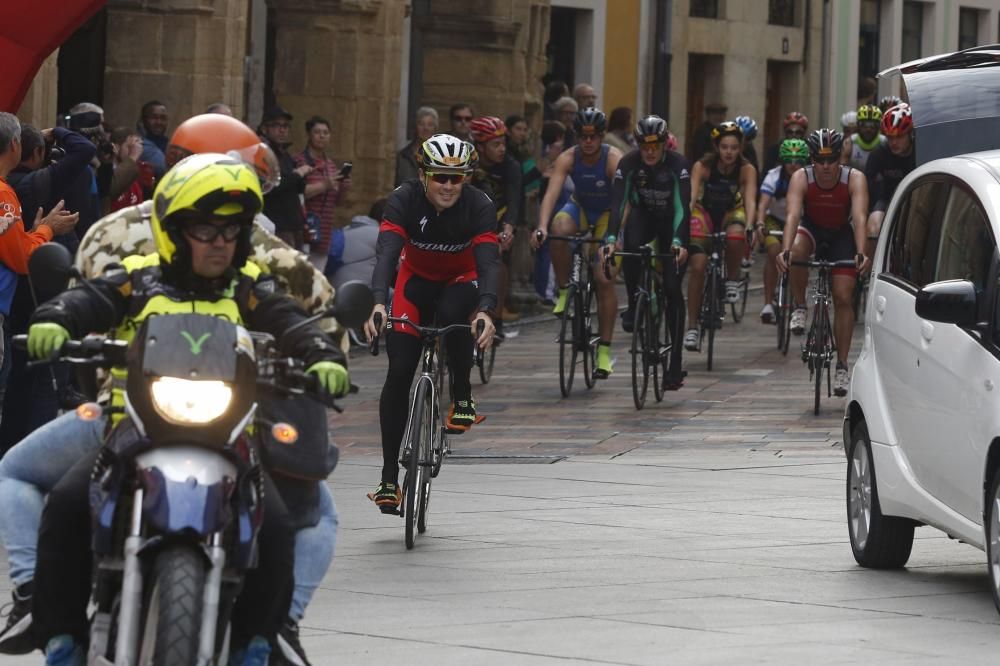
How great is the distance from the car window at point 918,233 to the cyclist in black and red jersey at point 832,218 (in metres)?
7.37

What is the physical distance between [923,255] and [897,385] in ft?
1.79

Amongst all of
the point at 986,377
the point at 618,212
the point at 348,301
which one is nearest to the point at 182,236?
the point at 348,301

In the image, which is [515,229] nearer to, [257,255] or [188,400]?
[257,255]

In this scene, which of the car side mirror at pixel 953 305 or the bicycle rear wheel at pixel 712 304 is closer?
the car side mirror at pixel 953 305

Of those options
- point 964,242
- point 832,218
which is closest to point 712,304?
point 832,218

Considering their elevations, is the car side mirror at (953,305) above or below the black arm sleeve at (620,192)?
below

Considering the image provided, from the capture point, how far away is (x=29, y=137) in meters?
12.6

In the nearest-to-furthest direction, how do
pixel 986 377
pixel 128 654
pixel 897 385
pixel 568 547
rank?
pixel 128 654, pixel 986 377, pixel 897 385, pixel 568 547

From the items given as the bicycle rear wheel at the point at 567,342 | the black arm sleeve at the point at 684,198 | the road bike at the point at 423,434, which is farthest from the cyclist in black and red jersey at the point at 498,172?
the road bike at the point at 423,434

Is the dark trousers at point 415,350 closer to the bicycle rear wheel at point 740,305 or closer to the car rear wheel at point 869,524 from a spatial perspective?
the car rear wheel at point 869,524

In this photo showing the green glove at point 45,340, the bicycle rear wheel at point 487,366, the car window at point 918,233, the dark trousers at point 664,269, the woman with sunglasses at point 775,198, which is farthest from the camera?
the woman with sunglasses at point 775,198

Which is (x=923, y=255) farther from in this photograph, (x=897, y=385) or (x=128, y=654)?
(x=128, y=654)

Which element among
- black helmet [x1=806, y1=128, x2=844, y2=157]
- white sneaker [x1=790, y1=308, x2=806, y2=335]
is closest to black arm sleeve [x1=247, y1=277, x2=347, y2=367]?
black helmet [x1=806, y1=128, x2=844, y2=157]

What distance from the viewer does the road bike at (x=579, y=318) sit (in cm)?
1829
